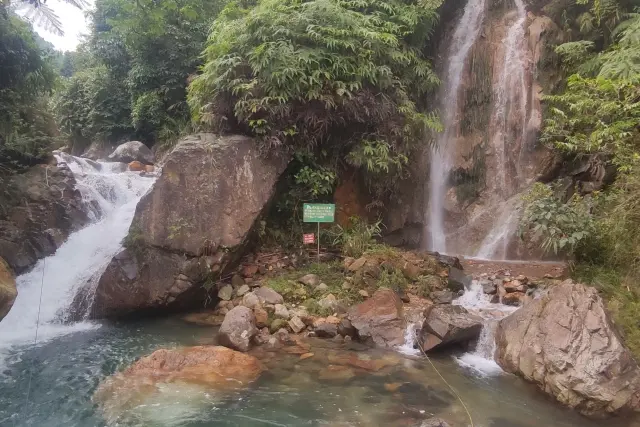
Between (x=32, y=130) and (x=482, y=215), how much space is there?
1119 cm

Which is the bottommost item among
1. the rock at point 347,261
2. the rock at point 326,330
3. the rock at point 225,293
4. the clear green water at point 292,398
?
the clear green water at point 292,398

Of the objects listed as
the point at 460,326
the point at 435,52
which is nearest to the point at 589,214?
the point at 460,326

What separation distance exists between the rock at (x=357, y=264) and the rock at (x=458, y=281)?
1696 millimetres

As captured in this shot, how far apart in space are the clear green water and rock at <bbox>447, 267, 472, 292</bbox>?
2.28 metres

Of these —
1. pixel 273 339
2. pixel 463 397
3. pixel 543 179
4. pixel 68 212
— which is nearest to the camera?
pixel 463 397

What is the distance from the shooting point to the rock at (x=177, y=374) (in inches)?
219

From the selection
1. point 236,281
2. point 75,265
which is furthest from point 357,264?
point 75,265

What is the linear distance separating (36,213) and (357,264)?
7112 mm

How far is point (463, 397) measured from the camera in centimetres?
559

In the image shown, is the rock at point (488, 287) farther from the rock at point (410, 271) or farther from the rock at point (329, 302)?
the rock at point (329, 302)

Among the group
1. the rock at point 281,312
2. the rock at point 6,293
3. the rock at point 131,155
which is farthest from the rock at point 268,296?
the rock at point 131,155

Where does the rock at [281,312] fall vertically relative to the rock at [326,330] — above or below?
above

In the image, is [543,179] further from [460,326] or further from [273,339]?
[273,339]

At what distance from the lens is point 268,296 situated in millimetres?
8445
